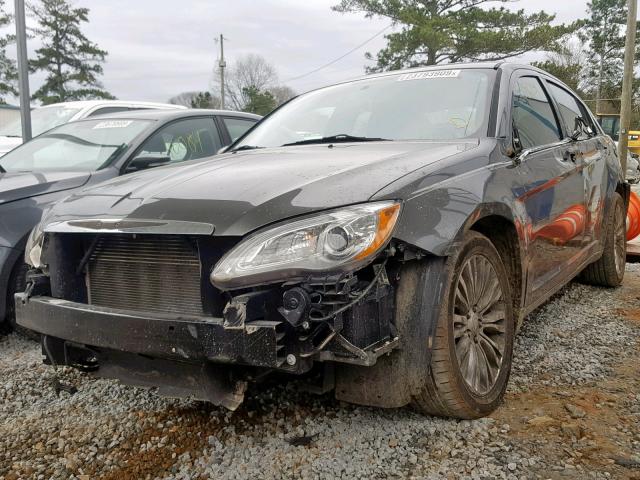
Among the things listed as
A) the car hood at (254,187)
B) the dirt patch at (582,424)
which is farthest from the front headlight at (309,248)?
the dirt patch at (582,424)

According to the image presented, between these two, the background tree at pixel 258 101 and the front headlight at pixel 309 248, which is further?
the background tree at pixel 258 101

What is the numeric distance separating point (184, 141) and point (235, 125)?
0.84m

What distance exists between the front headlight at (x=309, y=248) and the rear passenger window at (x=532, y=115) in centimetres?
147

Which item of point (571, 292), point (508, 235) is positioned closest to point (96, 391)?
point (508, 235)

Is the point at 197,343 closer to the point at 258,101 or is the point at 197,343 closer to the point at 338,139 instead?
the point at 338,139

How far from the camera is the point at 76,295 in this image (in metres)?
2.37

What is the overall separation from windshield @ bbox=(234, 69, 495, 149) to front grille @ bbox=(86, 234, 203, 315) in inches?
53.6

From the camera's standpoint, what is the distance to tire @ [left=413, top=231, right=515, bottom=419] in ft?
7.36

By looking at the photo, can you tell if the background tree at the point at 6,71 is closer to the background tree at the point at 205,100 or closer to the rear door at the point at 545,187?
the background tree at the point at 205,100

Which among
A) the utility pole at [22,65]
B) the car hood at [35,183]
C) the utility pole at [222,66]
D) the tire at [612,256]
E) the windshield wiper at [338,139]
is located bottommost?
the tire at [612,256]

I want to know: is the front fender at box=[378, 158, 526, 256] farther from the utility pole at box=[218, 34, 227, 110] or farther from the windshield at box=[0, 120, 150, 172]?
the utility pole at box=[218, 34, 227, 110]

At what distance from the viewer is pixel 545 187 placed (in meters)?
3.11

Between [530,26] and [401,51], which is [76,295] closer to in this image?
[401,51]

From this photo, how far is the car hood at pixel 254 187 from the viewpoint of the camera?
2.03 m
